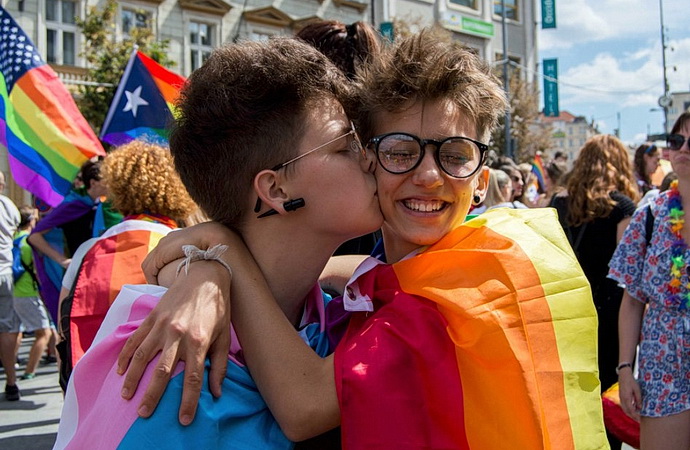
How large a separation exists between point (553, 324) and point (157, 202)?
281 centimetres

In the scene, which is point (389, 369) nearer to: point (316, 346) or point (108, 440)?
point (316, 346)

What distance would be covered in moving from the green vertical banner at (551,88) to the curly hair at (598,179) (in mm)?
26172

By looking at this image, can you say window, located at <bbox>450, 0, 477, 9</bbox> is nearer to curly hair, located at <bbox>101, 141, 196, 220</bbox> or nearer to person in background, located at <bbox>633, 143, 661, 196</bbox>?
person in background, located at <bbox>633, 143, 661, 196</bbox>

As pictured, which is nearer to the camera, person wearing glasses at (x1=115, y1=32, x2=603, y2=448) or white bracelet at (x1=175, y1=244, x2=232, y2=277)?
person wearing glasses at (x1=115, y1=32, x2=603, y2=448)

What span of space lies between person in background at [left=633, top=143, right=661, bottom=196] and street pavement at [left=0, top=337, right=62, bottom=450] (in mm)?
6351

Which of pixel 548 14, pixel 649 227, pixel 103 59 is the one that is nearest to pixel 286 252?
pixel 649 227

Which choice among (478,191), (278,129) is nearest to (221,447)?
(278,129)

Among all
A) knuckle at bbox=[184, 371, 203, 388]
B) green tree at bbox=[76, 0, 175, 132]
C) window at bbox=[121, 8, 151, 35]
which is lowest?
knuckle at bbox=[184, 371, 203, 388]

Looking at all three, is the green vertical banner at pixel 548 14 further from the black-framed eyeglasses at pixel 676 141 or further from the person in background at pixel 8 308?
the black-framed eyeglasses at pixel 676 141

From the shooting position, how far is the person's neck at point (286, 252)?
160cm

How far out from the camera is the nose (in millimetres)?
1647

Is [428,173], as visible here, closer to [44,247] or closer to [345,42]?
[345,42]

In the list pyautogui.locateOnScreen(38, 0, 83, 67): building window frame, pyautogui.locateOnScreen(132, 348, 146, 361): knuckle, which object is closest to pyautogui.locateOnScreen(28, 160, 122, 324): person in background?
pyautogui.locateOnScreen(132, 348, 146, 361): knuckle

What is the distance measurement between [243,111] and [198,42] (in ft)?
76.8
